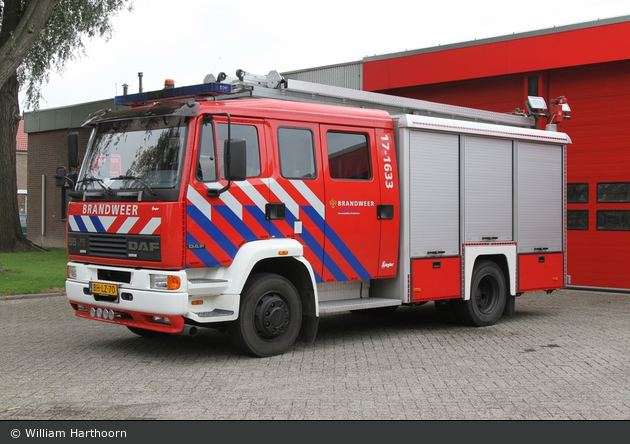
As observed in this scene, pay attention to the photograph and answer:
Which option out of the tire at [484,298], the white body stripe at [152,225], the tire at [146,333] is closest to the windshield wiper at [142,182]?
the white body stripe at [152,225]

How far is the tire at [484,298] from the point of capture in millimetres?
10562

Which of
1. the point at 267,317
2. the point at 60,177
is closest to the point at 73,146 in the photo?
the point at 60,177

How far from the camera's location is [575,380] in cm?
716

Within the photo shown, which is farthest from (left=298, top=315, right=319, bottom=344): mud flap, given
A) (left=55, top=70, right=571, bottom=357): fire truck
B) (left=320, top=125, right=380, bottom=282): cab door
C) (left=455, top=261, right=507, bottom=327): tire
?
(left=455, top=261, right=507, bottom=327): tire

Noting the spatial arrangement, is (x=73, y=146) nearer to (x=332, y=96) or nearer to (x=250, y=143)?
(x=250, y=143)

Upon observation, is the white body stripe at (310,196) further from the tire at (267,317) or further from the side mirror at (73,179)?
the side mirror at (73,179)

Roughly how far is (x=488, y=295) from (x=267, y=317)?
4275mm

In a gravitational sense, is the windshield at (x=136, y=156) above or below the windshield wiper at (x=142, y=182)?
above

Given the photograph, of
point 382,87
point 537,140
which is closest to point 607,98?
point 537,140

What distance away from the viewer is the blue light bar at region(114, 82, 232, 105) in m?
8.16

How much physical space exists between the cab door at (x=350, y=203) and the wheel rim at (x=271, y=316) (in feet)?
2.46

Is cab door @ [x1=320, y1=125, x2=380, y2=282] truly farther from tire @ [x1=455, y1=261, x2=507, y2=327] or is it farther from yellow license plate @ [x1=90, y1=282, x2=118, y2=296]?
yellow license plate @ [x1=90, y1=282, x2=118, y2=296]

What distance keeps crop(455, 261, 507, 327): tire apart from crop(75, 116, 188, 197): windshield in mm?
4947
